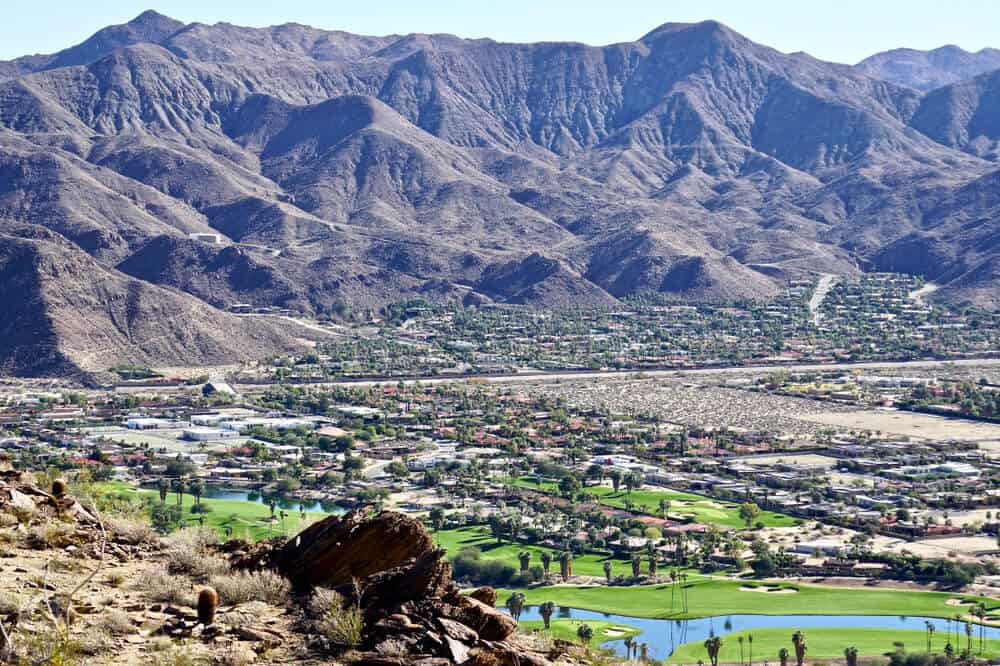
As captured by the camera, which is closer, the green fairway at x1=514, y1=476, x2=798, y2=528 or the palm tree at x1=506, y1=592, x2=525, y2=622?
the palm tree at x1=506, y1=592, x2=525, y2=622

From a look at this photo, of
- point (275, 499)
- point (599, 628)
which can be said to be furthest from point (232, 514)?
point (599, 628)

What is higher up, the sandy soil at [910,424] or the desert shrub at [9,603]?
the desert shrub at [9,603]

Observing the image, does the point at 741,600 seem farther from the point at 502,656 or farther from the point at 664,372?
the point at 664,372

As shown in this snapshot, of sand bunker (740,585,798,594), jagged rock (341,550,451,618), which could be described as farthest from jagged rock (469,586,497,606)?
sand bunker (740,585,798,594)

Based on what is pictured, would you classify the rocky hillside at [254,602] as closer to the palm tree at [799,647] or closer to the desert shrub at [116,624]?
the desert shrub at [116,624]

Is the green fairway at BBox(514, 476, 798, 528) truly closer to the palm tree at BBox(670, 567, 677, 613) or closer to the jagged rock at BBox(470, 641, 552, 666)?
the palm tree at BBox(670, 567, 677, 613)

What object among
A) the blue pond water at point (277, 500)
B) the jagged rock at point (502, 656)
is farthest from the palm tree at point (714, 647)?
the jagged rock at point (502, 656)

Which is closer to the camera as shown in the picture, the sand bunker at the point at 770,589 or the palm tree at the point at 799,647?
the palm tree at the point at 799,647
